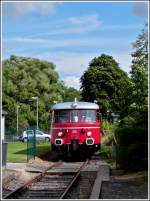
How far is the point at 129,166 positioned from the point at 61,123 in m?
10.2

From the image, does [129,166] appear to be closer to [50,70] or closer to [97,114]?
[97,114]

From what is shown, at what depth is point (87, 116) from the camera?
30.0m

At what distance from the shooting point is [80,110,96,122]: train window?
98.4 feet

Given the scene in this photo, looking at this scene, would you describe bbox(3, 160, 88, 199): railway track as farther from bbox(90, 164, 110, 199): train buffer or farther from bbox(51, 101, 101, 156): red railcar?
bbox(51, 101, 101, 156): red railcar

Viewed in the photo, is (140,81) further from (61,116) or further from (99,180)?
(99,180)

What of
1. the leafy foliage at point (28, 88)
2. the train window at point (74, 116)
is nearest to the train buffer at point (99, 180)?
the train window at point (74, 116)

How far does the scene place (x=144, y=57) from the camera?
38.5 metres

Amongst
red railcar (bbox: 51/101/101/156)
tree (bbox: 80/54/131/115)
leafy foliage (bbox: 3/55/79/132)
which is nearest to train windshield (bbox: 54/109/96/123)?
red railcar (bbox: 51/101/101/156)

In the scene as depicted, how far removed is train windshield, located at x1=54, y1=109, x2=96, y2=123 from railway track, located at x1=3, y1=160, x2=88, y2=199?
7.30m

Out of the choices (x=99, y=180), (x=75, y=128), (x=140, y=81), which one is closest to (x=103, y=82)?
(x=140, y=81)

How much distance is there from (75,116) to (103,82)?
1411 inches

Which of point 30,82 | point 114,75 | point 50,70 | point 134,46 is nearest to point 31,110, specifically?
point 30,82

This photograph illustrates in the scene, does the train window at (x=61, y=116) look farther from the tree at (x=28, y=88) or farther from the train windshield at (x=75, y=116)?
the tree at (x=28, y=88)

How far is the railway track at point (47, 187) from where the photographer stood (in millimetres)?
14891
